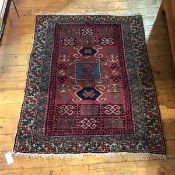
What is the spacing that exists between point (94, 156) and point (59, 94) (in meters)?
0.48

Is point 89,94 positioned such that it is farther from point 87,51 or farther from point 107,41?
point 107,41

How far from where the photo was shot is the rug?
1791 mm

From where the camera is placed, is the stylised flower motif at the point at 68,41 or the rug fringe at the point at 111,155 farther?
the stylised flower motif at the point at 68,41

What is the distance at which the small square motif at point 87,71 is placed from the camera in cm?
211

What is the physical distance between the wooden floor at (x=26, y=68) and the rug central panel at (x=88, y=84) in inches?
7.5

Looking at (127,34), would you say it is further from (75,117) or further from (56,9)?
(75,117)

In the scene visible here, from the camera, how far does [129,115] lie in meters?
1.91

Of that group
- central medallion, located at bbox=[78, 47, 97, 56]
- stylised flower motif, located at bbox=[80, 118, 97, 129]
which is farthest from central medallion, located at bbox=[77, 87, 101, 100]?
central medallion, located at bbox=[78, 47, 97, 56]

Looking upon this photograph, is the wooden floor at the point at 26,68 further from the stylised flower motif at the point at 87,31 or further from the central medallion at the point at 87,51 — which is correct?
the central medallion at the point at 87,51

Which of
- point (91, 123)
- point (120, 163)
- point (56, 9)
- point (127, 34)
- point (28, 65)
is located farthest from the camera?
point (56, 9)

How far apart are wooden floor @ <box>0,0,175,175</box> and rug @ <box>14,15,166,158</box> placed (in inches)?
2.1

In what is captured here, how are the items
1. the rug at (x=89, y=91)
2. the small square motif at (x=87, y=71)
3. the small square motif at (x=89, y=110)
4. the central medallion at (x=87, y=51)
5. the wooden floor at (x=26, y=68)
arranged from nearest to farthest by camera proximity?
1. the wooden floor at (x=26, y=68)
2. the rug at (x=89, y=91)
3. the small square motif at (x=89, y=110)
4. the small square motif at (x=87, y=71)
5. the central medallion at (x=87, y=51)

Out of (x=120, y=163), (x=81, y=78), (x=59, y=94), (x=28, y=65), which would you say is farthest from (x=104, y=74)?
(x=120, y=163)

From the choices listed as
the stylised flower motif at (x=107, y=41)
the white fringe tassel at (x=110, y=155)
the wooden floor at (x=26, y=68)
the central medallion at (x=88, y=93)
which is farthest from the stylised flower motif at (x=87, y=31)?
the white fringe tassel at (x=110, y=155)
